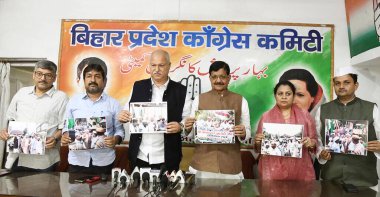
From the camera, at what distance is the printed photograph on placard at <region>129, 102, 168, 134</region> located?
8.36ft

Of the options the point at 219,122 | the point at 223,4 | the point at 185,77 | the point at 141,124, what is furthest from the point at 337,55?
the point at 141,124

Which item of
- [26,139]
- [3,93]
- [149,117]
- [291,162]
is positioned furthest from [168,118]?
[3,93]

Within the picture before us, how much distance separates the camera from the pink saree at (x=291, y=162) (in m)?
2.62

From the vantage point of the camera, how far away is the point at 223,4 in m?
4.02

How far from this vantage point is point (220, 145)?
274 cm

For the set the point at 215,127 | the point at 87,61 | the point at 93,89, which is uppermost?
the point at 87,61

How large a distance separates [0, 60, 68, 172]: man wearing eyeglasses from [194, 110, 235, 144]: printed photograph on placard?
54.6 inches

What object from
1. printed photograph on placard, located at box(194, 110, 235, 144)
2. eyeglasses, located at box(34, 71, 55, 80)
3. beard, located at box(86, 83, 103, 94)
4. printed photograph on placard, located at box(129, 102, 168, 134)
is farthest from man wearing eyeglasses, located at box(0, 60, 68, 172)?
printed photograph on placard, located at box(194, 110, 235, 144)

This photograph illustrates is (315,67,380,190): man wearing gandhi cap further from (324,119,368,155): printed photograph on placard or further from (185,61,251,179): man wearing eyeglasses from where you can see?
(185,61,251,179): man wearing eyeglasses

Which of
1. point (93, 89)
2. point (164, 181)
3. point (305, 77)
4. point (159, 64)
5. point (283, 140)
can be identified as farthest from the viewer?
point (305, 77)

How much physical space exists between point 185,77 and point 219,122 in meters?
1.52

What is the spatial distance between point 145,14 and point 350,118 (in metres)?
2.80

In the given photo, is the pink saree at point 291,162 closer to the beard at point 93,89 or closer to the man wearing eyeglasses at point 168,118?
the man wearing eyeglasses at point 168,118

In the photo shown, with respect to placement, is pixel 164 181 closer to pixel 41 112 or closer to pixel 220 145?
pixel 220 145
